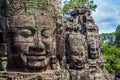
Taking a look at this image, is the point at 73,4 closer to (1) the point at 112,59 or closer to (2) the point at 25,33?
(1) the point at 112,59

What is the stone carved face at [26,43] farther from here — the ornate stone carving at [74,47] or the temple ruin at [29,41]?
the ornate stone carving at [74,47]

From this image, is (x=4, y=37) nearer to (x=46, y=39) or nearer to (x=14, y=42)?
(x=14, y=42)

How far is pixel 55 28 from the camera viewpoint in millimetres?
5383

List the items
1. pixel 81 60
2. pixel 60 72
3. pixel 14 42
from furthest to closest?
pixel 81 60, pixel 60 72, pixel 14 42

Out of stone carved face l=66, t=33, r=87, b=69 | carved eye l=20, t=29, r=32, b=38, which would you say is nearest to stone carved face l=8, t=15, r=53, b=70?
carved eye l=20, t=29, r=32, b=38

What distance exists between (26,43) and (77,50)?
312 centimetres

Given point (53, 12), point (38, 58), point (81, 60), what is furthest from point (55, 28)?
point (81, 60)

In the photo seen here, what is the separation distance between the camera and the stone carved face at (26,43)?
4.98m

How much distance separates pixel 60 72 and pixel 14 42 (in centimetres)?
95

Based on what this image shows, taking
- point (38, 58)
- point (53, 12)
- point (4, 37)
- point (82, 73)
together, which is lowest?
point (82, 73)

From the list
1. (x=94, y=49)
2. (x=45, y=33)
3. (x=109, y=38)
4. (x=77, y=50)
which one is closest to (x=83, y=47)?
(x=77, y=50)

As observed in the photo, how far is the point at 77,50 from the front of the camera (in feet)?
26.1

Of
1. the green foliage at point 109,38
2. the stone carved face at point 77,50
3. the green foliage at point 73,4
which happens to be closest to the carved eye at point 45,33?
the stone carved face at point 77,50

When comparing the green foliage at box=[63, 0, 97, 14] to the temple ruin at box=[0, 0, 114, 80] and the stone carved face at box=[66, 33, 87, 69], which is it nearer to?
Answer: the stone carved face at box=[66, 33, 87, 69]
